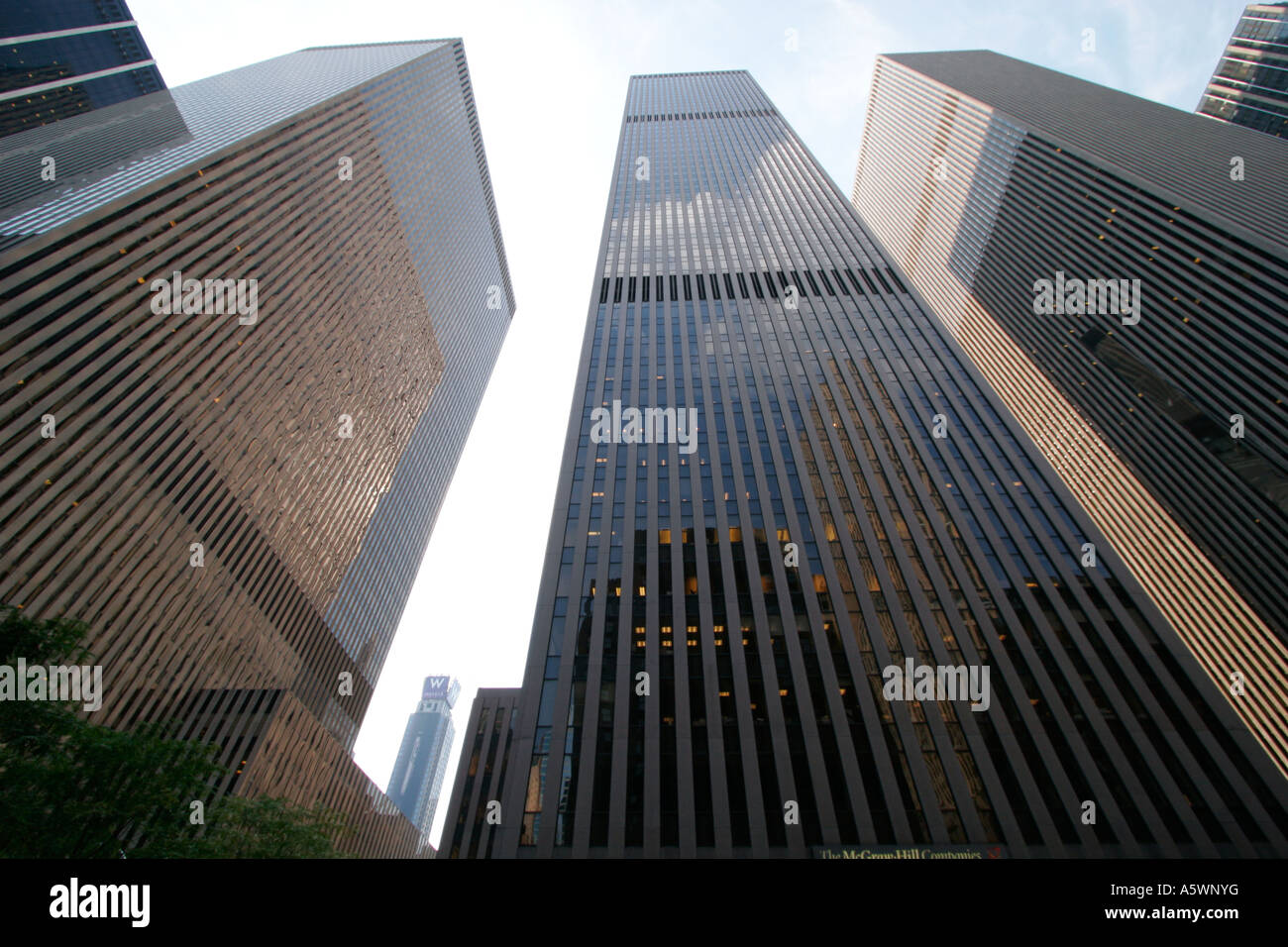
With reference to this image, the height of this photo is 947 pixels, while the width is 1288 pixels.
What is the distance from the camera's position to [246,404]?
61.7 m

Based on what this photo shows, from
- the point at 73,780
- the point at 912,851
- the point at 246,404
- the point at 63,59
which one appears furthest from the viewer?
the point at 63,59

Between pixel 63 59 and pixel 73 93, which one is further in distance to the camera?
pixel 73 93

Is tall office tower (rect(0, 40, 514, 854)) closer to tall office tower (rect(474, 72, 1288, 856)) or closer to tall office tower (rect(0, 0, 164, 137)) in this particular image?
tall office tower (rect(0, 0, 164, 137))

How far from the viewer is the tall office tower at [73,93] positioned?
215 feet

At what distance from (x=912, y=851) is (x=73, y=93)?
155m

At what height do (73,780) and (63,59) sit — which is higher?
(63,59)

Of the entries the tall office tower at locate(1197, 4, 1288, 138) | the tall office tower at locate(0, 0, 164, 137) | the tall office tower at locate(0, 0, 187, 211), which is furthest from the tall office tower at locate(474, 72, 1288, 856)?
the tall office tower at locate(0, 0, 164, 137)

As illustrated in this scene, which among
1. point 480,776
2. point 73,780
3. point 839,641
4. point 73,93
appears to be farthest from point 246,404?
point 73,93

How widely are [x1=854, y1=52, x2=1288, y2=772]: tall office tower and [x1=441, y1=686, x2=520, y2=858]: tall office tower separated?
74.4 m

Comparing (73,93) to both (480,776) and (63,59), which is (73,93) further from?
(480,776)

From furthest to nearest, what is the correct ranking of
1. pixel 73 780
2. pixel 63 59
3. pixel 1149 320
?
1. pixel 63 59
2. pixel 1149 320
3. pixel 73 780

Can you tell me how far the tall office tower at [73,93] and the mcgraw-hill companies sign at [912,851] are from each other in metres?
86.3
